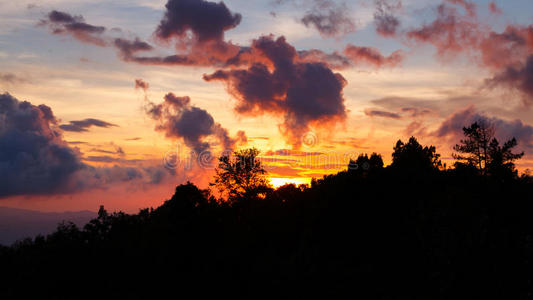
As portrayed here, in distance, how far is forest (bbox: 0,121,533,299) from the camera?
31.9 meters

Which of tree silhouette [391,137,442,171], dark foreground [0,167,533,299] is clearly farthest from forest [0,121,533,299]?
tree silhouette [391,137,442,171]

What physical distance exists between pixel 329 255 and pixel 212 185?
33.6 m

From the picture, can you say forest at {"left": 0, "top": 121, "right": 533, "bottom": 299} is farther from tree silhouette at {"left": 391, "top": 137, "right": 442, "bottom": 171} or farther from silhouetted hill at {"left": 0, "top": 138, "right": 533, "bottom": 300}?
tree silhouette at {"left": 391, "top": 137, "right": 442, "bottom": 171}

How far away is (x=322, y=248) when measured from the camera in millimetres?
40750

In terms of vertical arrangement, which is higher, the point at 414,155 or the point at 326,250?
the point at 414,155

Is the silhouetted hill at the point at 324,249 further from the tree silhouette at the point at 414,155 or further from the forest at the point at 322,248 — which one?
the tree silhouette at the point at 414,155

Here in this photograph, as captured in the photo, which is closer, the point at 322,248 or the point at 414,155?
the point at 322,248

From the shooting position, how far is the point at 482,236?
104 feet

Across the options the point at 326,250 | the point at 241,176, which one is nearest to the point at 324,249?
the point at 326,250

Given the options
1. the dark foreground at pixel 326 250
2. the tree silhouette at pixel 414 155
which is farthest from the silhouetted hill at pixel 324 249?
the tree silhouette at pixel 414 155

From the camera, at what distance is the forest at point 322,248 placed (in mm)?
31891

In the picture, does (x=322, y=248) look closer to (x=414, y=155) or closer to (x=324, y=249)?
(x=324, y=249)

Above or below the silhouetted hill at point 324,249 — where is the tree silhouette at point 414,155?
above

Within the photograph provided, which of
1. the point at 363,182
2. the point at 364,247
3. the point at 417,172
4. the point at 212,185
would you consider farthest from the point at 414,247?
the point at 212,185
